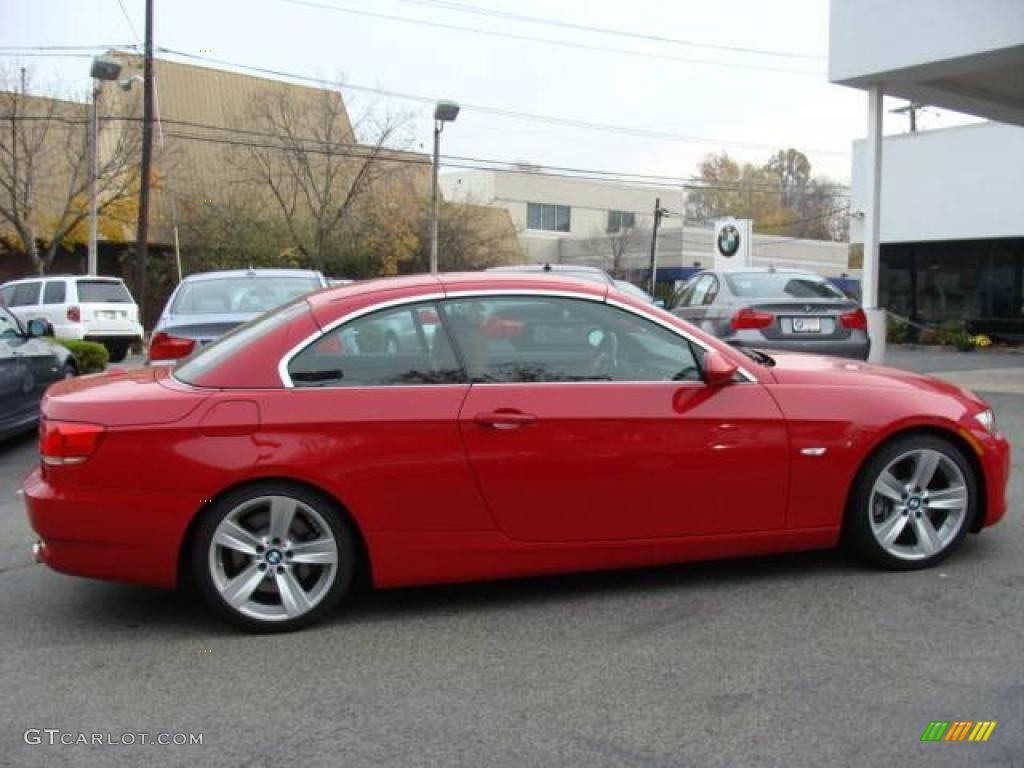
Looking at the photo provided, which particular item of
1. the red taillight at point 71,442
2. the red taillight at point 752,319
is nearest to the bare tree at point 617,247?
the red taillight at point 752,319

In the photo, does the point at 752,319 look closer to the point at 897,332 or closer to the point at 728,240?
the point at 897,332

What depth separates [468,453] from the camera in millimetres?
4266

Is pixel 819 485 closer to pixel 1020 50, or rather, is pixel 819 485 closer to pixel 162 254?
pixel 1020 50

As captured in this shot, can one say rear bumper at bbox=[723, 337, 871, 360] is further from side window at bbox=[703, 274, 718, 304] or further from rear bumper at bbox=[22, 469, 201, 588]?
rear bumper at bbox=[22, 469, 201, 588]

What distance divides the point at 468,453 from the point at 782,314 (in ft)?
22.4

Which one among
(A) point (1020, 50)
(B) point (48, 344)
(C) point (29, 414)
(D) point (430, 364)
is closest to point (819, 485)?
(D) point (430, 364)

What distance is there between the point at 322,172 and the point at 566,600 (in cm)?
3538

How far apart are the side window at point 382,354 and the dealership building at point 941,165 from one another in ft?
35.5

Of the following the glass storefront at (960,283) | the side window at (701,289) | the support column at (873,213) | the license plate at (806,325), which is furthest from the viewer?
the glass storefront at (960,283)

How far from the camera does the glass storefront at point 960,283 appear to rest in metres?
23.3

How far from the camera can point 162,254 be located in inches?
1490

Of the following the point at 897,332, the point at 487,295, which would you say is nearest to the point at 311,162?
the point at 897,332

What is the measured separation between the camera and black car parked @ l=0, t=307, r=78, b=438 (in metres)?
8.52

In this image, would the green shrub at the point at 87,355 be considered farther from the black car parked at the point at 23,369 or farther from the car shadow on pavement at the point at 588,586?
the car shadow on pavement at the point at 588,586
